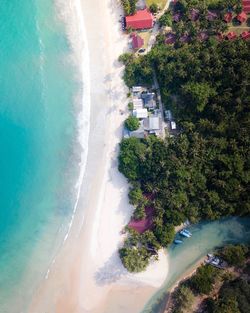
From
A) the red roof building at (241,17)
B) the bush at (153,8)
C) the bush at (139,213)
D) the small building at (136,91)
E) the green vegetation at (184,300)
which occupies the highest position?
the bush at (153,8)

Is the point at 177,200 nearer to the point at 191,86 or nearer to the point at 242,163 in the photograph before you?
the point at 242,163

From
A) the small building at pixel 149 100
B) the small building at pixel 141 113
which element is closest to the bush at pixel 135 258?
the small building at pixel 141 113

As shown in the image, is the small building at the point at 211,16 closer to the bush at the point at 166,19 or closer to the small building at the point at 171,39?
the bush at the point at 166,19

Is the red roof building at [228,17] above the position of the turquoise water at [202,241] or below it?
above

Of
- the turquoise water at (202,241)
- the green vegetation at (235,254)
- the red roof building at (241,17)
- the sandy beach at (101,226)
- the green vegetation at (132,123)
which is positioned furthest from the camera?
the red roof building at (241,17)

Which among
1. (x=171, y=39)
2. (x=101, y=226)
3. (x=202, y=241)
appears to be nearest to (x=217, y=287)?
(x=202, y=241)

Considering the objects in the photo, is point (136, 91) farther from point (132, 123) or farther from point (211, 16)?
point (211, 16)
